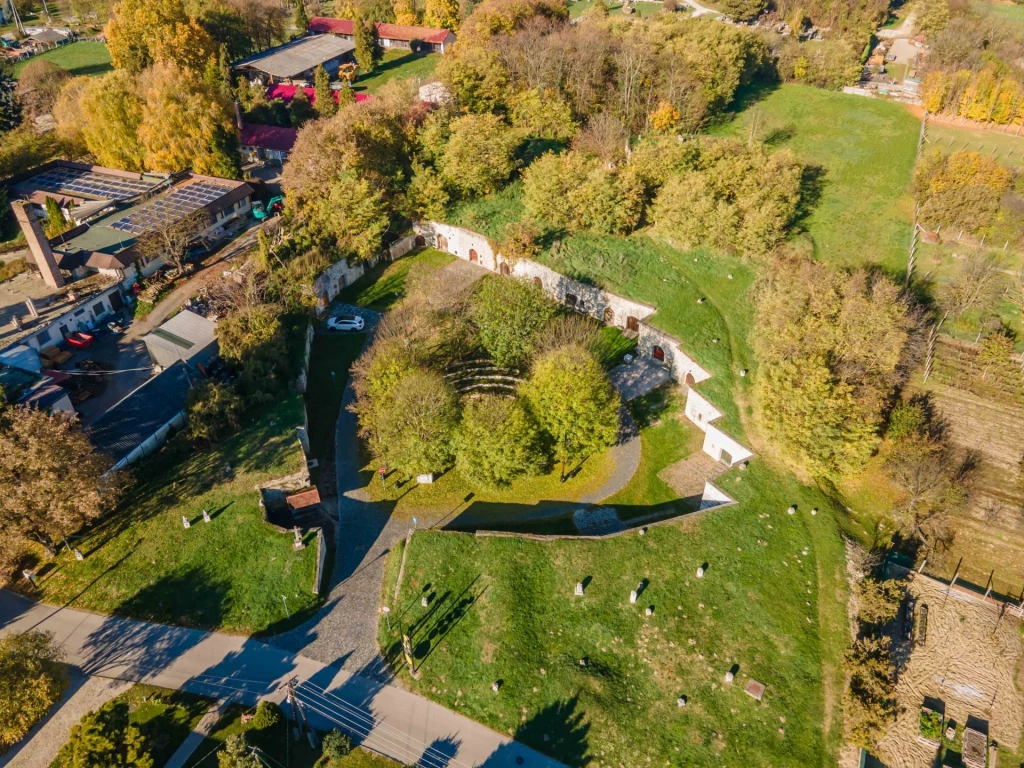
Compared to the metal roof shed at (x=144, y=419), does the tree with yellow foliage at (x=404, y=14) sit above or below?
above

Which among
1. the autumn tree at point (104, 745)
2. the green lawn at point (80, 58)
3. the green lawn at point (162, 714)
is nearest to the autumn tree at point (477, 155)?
the green lawn at point (162, 714)

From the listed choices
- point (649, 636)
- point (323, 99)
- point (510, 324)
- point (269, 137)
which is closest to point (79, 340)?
point (510, 324)

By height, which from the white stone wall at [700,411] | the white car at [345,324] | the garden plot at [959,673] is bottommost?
the garden plot at [959,673]

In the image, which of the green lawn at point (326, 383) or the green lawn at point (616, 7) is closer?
the green lawn at point (326, 383)

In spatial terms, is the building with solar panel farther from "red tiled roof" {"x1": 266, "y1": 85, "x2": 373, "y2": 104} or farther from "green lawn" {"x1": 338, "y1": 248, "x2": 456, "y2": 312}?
"red tiled roof" {"x1": 266, "y1": 85, "x2": 373, "y2": 104}

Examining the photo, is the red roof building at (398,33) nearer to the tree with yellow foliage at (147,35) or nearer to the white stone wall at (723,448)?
the tree with yellow foliage at (147,35)

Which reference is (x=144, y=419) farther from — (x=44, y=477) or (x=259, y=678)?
(x=259, y=678)

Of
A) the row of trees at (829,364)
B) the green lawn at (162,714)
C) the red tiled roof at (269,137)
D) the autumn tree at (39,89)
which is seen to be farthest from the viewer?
the autumn tree at (39,89)

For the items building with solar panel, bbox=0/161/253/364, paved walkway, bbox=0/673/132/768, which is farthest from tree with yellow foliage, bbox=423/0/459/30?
paved walkway, bbox=0/673/132/768
